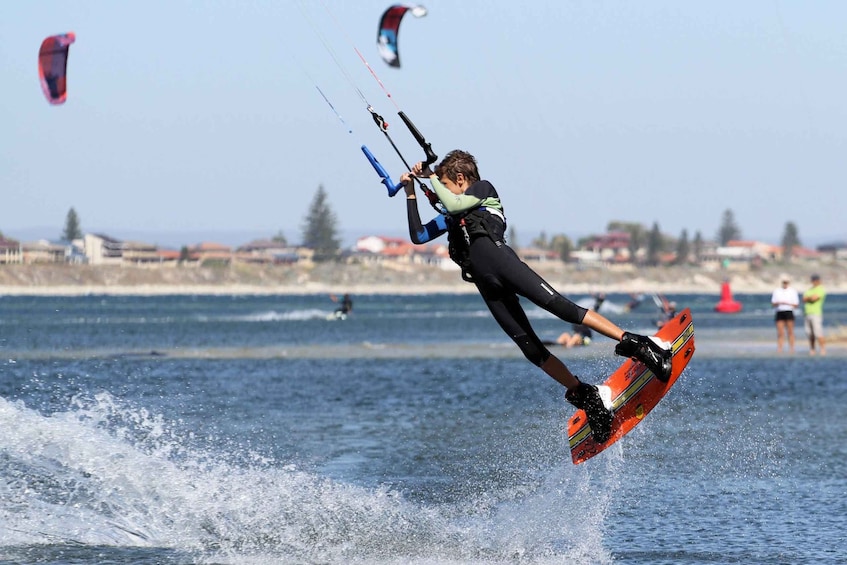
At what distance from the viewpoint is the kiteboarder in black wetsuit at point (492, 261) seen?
8633 millimetres

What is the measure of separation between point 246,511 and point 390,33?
3659mm

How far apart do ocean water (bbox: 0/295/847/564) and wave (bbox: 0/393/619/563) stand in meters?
0.02

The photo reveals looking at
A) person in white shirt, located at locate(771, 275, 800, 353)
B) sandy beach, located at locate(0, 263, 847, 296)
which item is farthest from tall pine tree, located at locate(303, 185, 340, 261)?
person in white shirt, located at locate(771, 275, 800, 353)

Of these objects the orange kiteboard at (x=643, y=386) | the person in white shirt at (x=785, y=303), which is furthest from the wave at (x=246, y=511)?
the person in white shirt at (x=785, y=303)

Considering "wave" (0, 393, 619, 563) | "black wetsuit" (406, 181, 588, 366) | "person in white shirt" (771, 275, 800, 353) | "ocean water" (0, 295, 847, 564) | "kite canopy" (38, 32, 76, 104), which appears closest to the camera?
"black wetsuit" (406, 181, 588, 366)

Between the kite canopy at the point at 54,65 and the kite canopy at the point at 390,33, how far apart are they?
2.61 metres

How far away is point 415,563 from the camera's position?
27.9 feet

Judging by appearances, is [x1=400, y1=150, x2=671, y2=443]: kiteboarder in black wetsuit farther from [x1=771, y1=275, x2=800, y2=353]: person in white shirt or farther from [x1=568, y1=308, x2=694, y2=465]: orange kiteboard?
[x1=771, y1=275, x2=800, y2=353]: person in white shirt

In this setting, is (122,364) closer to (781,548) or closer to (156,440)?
(156,440)

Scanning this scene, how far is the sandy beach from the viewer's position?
14988 cm

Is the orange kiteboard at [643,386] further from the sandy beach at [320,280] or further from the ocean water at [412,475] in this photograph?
the sandy beach at [320,280]

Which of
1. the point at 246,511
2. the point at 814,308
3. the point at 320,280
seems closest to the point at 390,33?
the point at 246,511

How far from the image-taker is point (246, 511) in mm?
9820

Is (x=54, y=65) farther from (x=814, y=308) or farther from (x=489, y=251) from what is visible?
(x=814, y=308)
